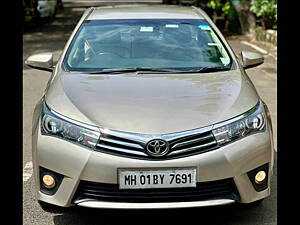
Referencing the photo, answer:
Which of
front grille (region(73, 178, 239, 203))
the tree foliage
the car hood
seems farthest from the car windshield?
the tree foliage

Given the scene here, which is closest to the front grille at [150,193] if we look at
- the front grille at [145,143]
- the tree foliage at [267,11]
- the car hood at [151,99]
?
the front grille at [145,143]

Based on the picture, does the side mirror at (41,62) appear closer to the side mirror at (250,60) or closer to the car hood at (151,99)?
the car hood at (151,99)

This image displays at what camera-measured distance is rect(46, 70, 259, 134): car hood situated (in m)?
3.63

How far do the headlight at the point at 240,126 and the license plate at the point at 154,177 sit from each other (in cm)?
31

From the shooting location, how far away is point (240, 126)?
3.68 metres

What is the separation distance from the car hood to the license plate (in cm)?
26

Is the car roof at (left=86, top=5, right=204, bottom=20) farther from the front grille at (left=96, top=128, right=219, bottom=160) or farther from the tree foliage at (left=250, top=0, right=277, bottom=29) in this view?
the tree foliage at (left=250, top=0, right=277, bottom=29)

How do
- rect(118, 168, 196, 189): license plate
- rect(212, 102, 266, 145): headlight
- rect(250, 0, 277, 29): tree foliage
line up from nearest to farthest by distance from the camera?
1. rect(118, 168, 196, 189): license plate
2. rect(212, 102, 266, 145): headlight
3. rect(250, 0, 277, 29): tree foliage

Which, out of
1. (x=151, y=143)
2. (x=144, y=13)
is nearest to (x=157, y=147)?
(x=151, y=143)

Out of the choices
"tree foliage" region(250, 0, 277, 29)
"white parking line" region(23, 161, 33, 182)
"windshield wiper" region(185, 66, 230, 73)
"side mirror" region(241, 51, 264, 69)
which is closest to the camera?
"windshield wiper" region(185, 66, 230, 73)

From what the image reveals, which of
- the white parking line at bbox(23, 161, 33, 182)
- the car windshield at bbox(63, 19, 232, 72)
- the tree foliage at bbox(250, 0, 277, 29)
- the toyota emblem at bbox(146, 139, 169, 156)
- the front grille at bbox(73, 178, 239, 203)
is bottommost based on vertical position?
the tree foliage at bbox(250, 0, 277, 29)

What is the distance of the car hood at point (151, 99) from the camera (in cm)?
363
